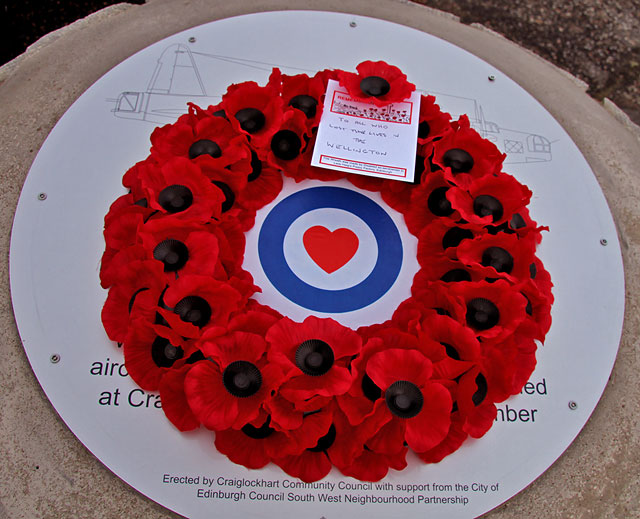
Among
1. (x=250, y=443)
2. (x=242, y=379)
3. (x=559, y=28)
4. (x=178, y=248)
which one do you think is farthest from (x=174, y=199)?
(x=559, y=28)

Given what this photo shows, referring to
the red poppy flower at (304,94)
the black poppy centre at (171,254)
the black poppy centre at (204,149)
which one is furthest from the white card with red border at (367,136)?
the black poppy centre at (171,254)

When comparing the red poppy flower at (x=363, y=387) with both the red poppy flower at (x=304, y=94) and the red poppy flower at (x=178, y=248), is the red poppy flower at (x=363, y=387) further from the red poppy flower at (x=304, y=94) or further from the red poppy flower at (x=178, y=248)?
the red poppy flower at (x=304, y=94)

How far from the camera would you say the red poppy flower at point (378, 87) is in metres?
2.28

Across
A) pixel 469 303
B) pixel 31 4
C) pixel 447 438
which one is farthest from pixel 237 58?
pixel 31 4

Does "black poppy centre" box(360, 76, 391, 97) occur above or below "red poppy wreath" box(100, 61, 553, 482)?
above

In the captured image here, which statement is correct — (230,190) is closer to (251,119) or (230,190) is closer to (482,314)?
(251,119)

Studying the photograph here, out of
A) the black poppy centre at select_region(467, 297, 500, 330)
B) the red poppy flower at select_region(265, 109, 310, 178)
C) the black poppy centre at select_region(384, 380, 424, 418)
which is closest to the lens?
the black poppy centre at select_region(384, 380, 424, 418)

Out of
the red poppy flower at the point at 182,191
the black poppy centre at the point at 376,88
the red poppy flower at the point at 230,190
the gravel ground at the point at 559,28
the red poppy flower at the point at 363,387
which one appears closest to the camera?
the red poppy flower at the point at 363,387

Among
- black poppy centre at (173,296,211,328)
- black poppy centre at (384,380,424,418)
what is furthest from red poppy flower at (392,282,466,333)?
black poppy centre at (173,296,211,328)

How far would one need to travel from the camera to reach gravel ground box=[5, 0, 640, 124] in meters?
3.92

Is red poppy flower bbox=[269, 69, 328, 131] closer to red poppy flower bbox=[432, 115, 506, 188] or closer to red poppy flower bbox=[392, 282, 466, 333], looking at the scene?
red poppy flower bbox=[432, 115, 506, 188]

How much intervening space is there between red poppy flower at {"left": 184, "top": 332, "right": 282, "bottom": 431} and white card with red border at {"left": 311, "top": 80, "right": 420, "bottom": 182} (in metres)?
0.88

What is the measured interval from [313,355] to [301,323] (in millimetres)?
118

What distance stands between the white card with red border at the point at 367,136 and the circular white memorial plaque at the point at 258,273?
40cm
